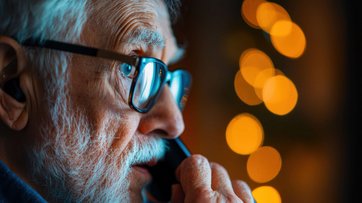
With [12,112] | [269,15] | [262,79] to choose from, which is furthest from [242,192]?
[269,15]

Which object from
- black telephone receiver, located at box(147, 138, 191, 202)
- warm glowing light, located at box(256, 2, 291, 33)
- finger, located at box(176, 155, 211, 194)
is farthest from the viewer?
warm glowing light, located at box(256, 2, 291, 33)

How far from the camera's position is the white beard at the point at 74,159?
41.3 inches

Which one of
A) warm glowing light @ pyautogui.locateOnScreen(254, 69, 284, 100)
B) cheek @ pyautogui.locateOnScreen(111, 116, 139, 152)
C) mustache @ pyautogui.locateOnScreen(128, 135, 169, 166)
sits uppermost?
cheek @ pyautogui.locateOnScreen(111, 116, 139, 152)

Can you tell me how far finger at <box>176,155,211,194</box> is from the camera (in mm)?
1138

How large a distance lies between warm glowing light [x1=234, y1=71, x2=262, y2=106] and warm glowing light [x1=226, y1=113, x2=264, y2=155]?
0.26ft

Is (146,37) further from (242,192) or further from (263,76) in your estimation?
(263,76)

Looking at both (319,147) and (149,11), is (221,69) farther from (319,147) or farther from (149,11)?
(149,11)

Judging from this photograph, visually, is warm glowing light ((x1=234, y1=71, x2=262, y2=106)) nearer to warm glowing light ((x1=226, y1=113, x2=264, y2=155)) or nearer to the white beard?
warm glowing light ((x1=226, y1=113, x2=264, y2=155))

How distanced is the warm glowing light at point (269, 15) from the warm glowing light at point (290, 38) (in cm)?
3

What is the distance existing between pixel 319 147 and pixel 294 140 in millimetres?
133

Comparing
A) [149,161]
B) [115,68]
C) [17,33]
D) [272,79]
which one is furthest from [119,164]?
[272,79]

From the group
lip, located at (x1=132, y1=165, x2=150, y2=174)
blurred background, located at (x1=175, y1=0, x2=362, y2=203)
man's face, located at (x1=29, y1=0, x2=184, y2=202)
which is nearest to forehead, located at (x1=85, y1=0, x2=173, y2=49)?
man's face, located at (x1=29, y1=0, x2=184, y2=202)

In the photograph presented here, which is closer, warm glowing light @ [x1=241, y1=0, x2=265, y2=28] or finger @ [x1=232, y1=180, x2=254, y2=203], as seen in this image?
finger @ [x1=232, y1=180, x2=254, y2=203]

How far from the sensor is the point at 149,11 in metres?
1.13
